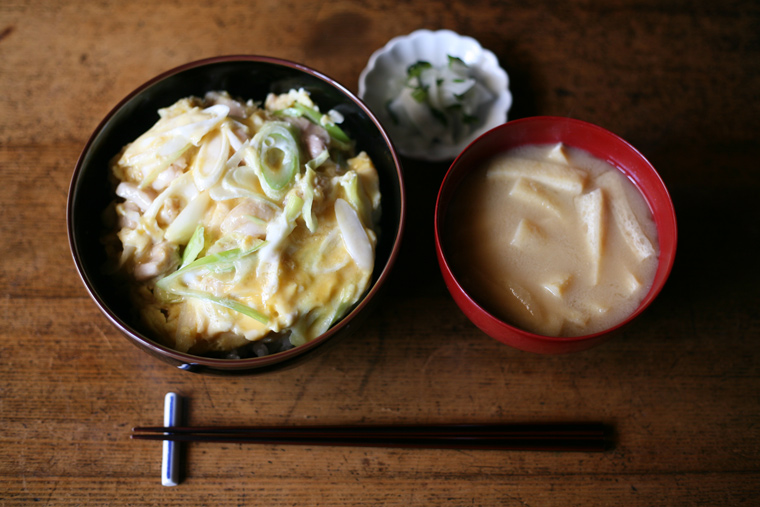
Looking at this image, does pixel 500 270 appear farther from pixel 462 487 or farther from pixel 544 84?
pixel 544 84

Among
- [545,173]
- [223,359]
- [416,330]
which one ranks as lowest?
[416,330]

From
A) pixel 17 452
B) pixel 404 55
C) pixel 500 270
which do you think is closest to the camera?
pixel 500 270

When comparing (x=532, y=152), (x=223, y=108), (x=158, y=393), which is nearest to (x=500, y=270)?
(x=532, y=152)

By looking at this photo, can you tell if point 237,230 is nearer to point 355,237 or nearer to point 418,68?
point 355,237

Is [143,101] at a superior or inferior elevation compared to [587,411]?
superior

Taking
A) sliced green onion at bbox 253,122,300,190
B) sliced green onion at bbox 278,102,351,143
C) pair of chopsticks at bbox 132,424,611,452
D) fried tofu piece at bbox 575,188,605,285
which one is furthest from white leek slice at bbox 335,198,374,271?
fried tofu piece at bbox 575,188,605,285

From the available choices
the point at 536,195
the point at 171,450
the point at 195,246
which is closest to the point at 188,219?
the point at 195,246

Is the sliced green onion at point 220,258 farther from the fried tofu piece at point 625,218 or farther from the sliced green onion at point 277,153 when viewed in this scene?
the fried tofu piece at point 625,218
